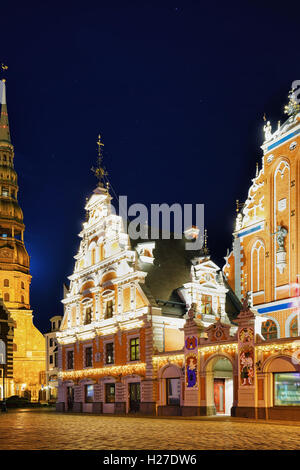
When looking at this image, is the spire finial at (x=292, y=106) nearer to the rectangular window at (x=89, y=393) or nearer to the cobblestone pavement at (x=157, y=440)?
the cobblestone pavement at (x=157, y=440)

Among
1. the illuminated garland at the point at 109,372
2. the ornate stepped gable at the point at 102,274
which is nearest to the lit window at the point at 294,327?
the ornate stepped gable at the point at 102,274

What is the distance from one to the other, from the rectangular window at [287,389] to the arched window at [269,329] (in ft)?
23.2

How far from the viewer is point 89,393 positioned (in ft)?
132

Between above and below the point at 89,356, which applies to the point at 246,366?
above

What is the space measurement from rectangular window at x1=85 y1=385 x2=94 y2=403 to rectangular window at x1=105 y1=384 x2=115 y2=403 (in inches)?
80.4

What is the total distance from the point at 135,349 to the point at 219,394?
6005 mm

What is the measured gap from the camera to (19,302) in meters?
85.3

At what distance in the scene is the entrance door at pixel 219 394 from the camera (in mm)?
32938

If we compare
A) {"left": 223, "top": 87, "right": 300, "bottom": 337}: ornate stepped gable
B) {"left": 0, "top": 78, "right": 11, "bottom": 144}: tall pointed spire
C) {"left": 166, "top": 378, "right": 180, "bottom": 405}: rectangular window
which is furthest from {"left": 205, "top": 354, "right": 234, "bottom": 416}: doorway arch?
{"left": 0, "top": 78, "right": 11, "bottom": 144}: tall pointed spire

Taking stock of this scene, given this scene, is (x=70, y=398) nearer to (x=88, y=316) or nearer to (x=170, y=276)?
(x=88, y=316)

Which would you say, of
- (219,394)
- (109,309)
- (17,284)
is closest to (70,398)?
(109,309)
